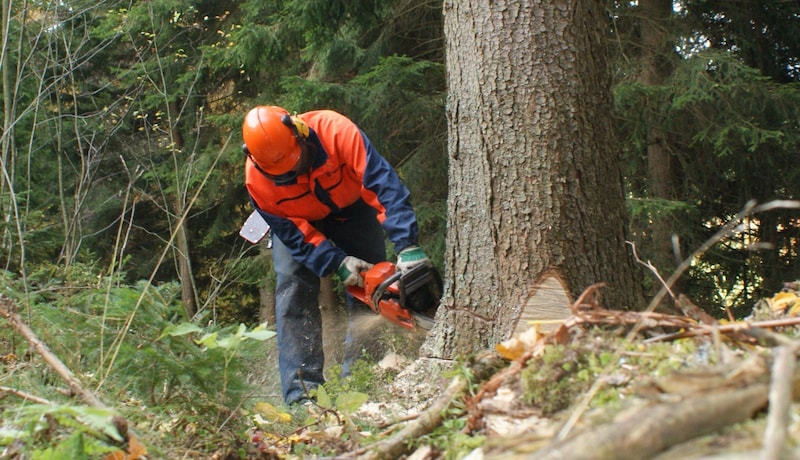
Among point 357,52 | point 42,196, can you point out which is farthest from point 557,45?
point 42,196

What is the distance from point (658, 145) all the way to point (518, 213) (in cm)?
535

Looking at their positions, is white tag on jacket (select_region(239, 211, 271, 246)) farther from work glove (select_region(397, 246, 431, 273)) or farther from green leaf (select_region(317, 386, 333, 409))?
green leaf (select_region(317, 386, 333, 409))

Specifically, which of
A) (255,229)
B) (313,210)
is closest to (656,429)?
(313,210)

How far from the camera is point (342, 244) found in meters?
5.35

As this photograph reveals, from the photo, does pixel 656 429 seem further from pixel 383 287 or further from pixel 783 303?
pixel 383 287

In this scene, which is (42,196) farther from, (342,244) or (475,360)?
(475,360)

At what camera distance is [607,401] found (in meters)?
1.71

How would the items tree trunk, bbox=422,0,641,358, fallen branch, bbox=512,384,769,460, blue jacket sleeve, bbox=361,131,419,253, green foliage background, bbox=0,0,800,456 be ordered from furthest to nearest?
green foliage background, bbox=0,0,800,456 → blue jacket sleeve, bbox=361,131,419,253 → tree trunk, bbox=422,0,641,358 → fallen branch, bbox=512,384,769,460

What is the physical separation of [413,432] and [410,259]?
2252mm

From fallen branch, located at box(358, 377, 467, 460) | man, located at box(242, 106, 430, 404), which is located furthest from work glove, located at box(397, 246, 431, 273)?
fallen branch, located at box(358, 377, 467, 460)

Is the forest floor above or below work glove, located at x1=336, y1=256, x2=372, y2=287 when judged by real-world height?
above

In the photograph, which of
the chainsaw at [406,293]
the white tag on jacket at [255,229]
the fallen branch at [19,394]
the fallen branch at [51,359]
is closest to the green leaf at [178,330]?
the fallen branch at [51,359]

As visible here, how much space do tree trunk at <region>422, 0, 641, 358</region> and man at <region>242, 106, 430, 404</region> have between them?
0.94 m

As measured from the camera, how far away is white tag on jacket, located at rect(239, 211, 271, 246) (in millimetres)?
5359
